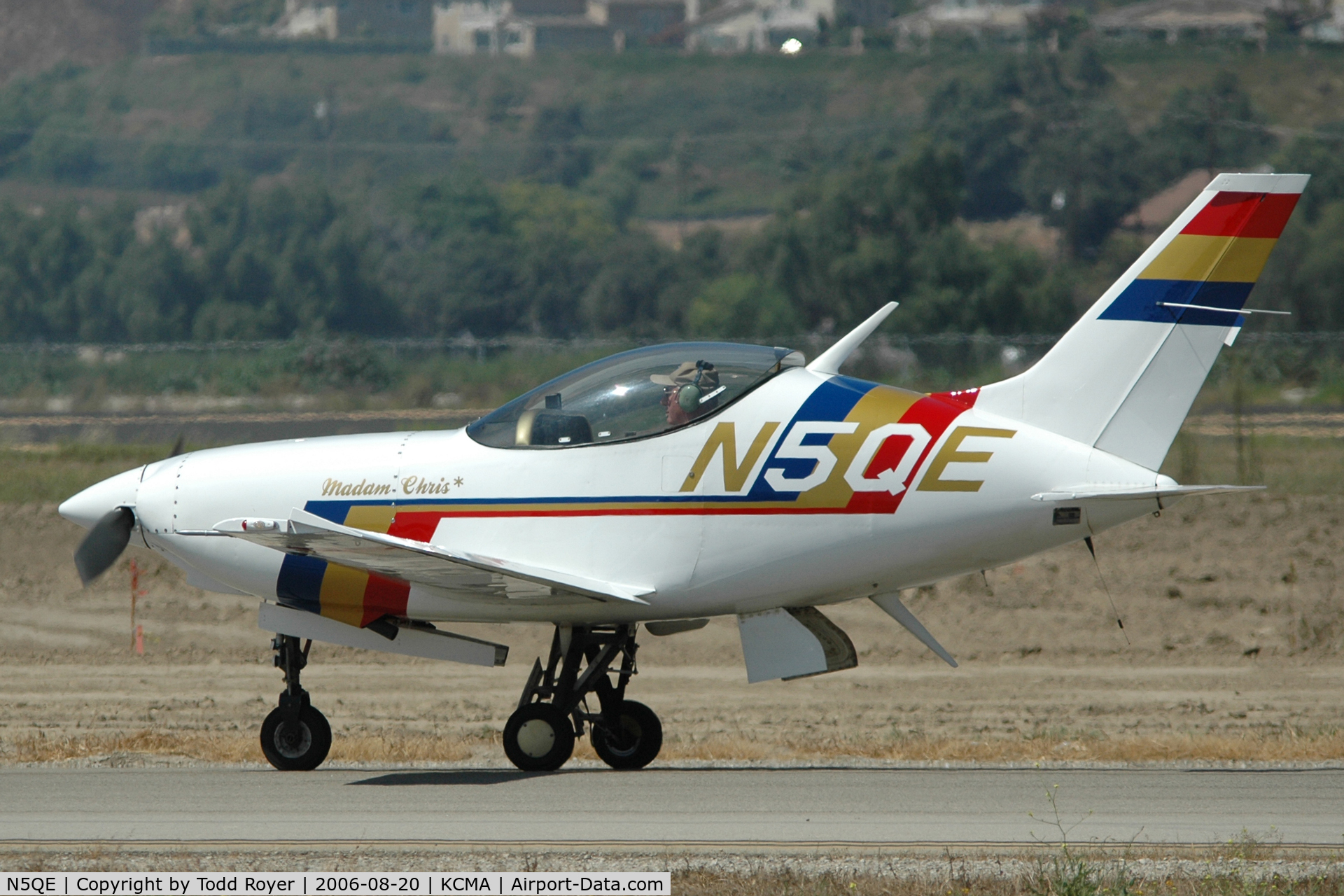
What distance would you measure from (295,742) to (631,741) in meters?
2.41

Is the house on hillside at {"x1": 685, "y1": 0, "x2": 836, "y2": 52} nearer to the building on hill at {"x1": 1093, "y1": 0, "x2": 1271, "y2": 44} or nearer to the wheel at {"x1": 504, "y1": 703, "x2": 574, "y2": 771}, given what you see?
the building on hill at {"x1": 1093, "y1": 0, "x2": 1271, "y2": 44}

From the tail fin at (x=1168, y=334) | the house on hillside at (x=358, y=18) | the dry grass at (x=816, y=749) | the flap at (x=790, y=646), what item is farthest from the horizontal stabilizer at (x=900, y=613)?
the house on hillside at (x=358, y=18)

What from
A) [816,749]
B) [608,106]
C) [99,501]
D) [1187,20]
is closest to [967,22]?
[1187,20]

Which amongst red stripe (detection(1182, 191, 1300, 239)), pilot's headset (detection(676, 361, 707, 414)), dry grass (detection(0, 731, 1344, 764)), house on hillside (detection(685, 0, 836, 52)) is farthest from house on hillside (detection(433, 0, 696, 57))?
red stripe (detection(1182, 191, 1300, 239))

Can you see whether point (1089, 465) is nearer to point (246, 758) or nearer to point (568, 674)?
point (568, 674)

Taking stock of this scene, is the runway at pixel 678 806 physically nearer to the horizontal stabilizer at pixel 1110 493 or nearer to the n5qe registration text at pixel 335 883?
the n5qe registration text at pixel 335 883

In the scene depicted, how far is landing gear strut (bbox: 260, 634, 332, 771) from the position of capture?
1126 centimetres

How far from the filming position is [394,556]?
1014 centimetres

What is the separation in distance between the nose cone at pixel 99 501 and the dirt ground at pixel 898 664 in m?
2.76

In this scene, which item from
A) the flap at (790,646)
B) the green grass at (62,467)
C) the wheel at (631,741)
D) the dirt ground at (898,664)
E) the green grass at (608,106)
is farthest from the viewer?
the green grass at (608,106)

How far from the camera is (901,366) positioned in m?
34.0

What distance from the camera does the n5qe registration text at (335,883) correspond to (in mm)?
7426

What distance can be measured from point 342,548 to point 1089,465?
4881mm

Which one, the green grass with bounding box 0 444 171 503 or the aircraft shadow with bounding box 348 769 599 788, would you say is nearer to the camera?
the aircraft shadow with bounding box 348 769 599 788
